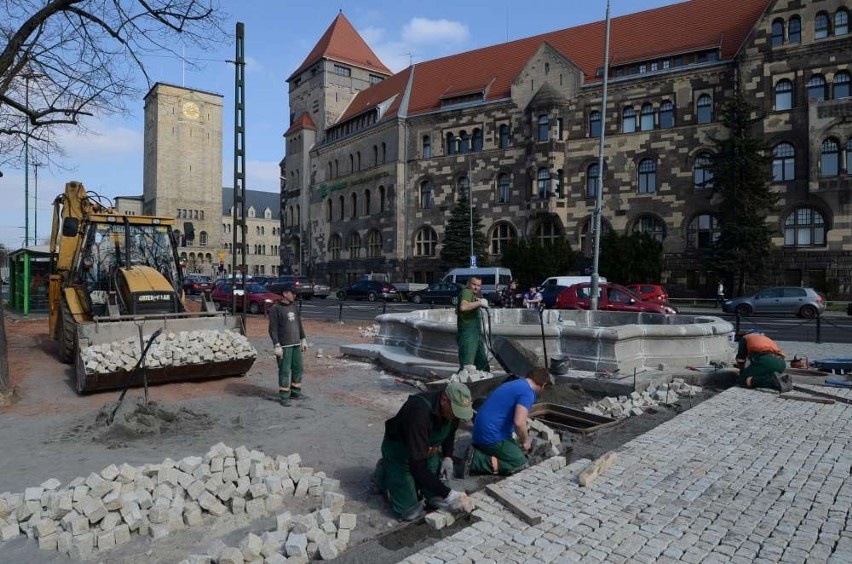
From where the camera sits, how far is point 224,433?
7902 millimetres

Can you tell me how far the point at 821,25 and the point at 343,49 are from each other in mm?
Answer: 44353

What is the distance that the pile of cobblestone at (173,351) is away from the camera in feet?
31.5

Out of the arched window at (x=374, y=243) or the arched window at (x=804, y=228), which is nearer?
the arched window at (x=804, y=228)

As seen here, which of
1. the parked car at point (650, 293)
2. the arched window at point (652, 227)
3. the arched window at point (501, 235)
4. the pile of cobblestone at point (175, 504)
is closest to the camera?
the pile of cobblestone at point (175, 504)

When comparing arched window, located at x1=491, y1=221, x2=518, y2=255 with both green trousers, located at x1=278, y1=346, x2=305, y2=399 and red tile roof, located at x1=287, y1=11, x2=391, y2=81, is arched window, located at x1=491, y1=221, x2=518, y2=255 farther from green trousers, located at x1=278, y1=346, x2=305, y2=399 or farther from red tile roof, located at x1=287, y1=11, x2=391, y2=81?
green trousers, located at x1=278, y1=346, x2=305, y2=399

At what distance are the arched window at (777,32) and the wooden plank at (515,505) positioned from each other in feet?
127

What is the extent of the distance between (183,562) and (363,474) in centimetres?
237

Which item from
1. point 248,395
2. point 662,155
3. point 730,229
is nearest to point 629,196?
point 662,155

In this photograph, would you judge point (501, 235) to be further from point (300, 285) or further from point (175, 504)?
point (175, 504)

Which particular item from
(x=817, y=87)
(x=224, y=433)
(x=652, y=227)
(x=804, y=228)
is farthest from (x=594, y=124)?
(x=224, y=433)

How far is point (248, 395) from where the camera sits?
10.2 meters

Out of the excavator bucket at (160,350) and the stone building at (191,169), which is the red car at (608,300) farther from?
the stone building at (191,169)

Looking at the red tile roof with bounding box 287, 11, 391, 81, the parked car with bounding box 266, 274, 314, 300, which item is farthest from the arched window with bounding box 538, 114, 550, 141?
the red tile roof with bounding box 287, 11, 391, 81

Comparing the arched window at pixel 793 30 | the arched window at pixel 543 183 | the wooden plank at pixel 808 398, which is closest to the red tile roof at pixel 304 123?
the arched window at pixel 543 183
